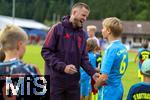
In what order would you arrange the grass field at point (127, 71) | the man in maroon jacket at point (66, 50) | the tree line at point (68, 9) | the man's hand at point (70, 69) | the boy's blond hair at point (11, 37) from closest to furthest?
the boy's blond hair at point (11, 37), the man's hand at point (70, 69), the man in maroon jacket at point (66, 50), the grass field at point (127, 71), the tree line at point (68, 9)

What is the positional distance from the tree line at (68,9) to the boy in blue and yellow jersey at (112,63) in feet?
322

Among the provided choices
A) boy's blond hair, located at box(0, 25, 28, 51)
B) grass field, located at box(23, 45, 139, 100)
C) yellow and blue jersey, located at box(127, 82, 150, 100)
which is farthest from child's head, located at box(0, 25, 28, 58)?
grass field, located at box(23, 45, 139, 100)

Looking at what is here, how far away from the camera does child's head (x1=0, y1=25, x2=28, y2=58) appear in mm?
4723

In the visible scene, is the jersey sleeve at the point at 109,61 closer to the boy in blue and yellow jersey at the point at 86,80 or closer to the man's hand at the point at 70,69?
the man's hand at the point at 70,69

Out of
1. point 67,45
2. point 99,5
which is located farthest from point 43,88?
point 99,5

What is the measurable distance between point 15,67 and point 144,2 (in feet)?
346

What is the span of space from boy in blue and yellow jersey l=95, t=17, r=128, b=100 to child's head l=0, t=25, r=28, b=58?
8.02ft

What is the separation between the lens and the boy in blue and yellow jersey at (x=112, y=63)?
7.02 meters

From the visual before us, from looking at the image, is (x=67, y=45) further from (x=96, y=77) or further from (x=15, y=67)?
(x=15, y=67)

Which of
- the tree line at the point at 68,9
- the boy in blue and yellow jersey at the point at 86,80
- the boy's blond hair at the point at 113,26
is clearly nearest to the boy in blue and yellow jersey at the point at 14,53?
the boy's blond hair at the point at 113,26

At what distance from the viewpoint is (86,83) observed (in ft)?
35.8

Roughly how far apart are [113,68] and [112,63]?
0.15 metres

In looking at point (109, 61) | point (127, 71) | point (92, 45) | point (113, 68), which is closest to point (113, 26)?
point (109, 61)

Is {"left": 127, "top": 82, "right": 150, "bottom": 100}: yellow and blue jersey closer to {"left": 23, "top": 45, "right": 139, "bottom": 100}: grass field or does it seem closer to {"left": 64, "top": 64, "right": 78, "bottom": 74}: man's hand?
{"left": 64, "top": 64, "right": 78, "bottom": 74}: man's hand
